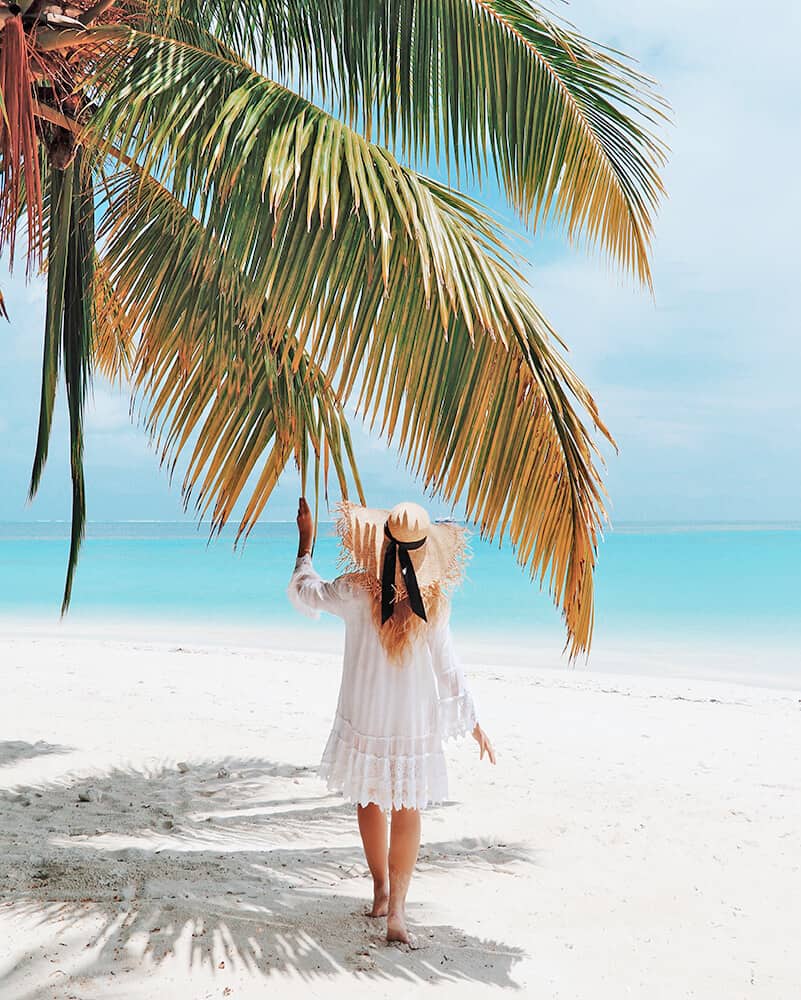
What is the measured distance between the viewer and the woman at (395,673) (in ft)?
10.4

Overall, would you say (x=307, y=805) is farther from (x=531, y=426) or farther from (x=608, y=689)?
(x=608, y=689)

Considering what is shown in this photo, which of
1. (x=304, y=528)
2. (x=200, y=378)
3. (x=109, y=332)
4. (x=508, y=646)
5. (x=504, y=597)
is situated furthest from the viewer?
(x=504, y=597)

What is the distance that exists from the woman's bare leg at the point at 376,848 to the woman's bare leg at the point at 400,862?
0.34 feet

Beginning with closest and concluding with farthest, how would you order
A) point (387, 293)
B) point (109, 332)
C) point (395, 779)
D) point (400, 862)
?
point (387, 293) < point (395, 779) < point (400, 862) < point (109, 332)

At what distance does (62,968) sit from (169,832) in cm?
175

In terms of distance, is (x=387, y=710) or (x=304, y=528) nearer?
(x=387, y=710)

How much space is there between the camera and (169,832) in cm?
468

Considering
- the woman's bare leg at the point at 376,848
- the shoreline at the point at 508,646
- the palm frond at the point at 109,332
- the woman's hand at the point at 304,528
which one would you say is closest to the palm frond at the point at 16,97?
the palm frond at the point at 109,332

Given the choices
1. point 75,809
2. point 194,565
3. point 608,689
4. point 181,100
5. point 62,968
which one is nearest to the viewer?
point 62,968

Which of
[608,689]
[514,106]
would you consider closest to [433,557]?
[514,106]

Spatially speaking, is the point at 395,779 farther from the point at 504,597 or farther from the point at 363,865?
the point at 504,597

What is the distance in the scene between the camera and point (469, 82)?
4.19 meters

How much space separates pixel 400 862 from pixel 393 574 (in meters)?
1.00

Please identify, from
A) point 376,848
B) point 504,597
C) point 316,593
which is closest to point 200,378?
point 316,593
